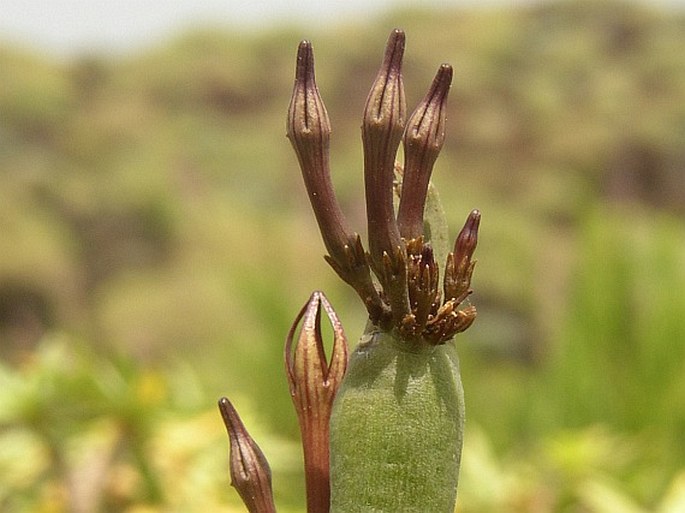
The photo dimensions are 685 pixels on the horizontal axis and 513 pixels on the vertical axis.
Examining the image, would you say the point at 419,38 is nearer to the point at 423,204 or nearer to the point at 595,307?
the point at 595,307

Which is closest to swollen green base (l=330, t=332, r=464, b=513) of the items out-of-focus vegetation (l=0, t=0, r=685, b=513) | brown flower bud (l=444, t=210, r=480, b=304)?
brown flower bud (l=444, t=210, r=480, b=304)

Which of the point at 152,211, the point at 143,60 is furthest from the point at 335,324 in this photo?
the point at 143,60

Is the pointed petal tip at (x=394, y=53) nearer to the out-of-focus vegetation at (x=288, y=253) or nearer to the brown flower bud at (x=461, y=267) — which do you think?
the brown flower bud at (x=461, y=267)

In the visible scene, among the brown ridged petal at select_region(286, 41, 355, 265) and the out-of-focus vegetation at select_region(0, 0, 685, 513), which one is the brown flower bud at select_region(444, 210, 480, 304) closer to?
the brown ridged petal at select_region(286, 41, 355, 265)

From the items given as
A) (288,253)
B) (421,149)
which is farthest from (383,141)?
(288,253)

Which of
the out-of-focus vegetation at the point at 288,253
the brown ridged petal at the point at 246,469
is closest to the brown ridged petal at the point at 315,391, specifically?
the brown ridged petal at the point at 246,469

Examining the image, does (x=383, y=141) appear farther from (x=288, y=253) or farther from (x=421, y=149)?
(x=288, y=253)
